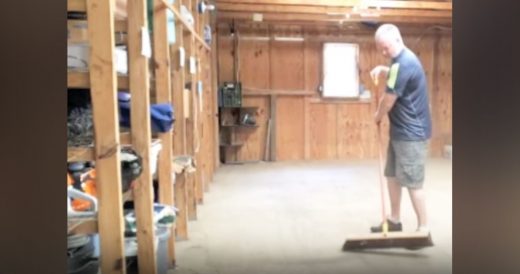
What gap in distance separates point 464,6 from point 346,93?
264 inches

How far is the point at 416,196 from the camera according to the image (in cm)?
311

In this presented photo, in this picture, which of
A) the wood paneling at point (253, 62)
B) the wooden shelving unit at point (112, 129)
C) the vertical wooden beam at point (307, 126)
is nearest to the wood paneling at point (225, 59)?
the wood paneling at point (253, 62)

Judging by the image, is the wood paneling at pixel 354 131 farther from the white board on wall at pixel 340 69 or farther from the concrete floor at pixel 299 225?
the concrete floor at pixel 299 225

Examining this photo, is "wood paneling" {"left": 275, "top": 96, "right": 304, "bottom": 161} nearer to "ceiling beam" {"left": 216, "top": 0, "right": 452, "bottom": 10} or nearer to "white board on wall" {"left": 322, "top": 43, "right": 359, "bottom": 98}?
"white board on wall" {"left": 322, "top": 43, "right": 359, "bottom": 98}

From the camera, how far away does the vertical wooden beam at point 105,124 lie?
1590 mm

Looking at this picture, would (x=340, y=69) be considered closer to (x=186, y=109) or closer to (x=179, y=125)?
(x=186, y=109)

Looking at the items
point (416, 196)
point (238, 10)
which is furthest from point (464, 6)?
point (238, 10)

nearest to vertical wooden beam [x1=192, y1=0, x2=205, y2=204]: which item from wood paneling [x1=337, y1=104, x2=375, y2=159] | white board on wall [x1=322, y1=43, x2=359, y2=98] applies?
white board on wall [x1=322, y1=43, x2=359, y2=98]

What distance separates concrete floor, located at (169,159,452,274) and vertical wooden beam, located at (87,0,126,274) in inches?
38.6

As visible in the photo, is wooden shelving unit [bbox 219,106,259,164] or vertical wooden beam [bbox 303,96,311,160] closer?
wooden shelving unit [bbox 219,106,259,164]

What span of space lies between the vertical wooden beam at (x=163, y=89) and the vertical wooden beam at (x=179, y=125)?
397 millimetres

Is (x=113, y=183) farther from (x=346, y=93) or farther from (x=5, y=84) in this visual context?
(x=346, y=93)

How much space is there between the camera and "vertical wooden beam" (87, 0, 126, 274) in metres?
1.59

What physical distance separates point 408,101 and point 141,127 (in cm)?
185
